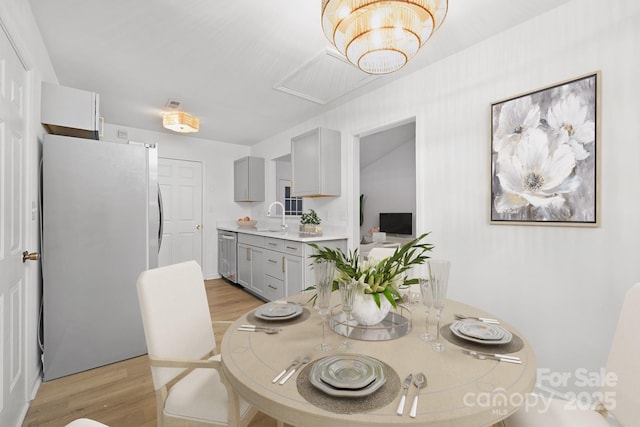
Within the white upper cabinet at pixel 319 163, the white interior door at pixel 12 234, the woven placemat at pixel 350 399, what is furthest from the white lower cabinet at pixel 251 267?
the woven placemat at pixel 350 399

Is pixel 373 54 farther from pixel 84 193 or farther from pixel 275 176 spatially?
pixel 275 176

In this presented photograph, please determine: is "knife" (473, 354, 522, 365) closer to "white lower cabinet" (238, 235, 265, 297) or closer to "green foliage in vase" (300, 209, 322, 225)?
"green foliage in vase" (300, 209, 322, 225)

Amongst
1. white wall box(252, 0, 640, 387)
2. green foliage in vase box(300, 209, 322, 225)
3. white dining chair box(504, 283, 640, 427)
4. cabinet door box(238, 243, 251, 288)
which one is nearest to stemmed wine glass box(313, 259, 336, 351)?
white dining chair box(504, 283, 640, 427)

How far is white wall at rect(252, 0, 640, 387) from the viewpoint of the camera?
5.05ft

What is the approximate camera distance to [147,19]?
1897 mm

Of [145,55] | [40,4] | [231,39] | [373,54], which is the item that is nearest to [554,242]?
[373,54]

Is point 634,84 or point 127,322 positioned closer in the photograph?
point 634,84

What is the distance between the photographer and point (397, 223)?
5941 mm

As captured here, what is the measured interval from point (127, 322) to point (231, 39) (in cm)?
235

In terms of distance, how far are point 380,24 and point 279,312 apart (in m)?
1.33

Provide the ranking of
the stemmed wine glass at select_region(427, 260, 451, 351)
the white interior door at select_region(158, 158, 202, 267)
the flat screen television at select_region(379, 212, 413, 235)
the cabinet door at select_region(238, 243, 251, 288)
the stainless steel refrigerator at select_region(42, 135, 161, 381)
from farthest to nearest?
1. the flat screen television at select_region(379, 212, 413, 235)
2. the white interior door at select_region(158, 158, 202, 267)
3. the cabinet door at select_region(238, 243, 251, 288)
4. the stainless steel refrigerator at select_region(42, 135, 161, 381)
5. the stemmed wine glass at select_region(427, 260, 451, 351)

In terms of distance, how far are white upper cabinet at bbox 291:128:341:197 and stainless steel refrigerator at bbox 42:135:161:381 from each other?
65.2 inches

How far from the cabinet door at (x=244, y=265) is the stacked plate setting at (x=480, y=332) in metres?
3.32

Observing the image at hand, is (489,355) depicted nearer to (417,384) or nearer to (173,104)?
(417,384)
